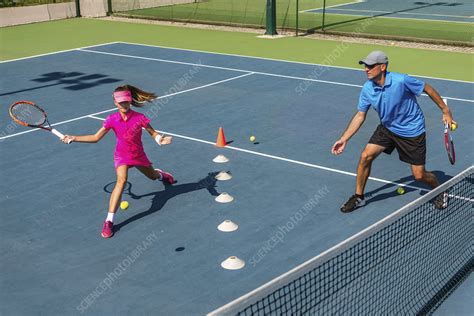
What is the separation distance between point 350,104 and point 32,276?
881 cm

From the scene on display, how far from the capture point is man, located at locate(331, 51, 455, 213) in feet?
27.7

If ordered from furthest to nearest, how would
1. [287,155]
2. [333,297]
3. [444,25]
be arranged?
[444,25]
[287,155]
[333,297]

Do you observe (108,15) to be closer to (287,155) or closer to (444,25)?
(444,25)

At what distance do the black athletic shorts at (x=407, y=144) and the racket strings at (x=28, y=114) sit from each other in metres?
4.80

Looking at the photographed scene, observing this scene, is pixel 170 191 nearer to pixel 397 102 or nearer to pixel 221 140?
pixel 221 140

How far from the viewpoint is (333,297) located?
22.6 ft

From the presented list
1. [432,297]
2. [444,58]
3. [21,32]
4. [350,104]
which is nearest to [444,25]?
[444,58]

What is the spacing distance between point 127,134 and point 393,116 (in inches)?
132

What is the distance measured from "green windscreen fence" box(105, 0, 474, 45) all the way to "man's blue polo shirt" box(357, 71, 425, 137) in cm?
1346

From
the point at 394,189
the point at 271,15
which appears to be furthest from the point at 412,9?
the point at 394,189

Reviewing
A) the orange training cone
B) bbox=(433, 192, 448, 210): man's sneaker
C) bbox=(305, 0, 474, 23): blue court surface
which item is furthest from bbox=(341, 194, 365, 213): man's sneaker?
bbox=(305, 0, 474, 23): blue court surface

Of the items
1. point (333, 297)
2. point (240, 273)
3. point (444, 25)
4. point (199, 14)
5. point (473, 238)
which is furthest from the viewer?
point (199, 14)

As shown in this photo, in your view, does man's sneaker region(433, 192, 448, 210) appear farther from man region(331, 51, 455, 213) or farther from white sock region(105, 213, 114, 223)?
white sock region(105, 213, 114, 223)

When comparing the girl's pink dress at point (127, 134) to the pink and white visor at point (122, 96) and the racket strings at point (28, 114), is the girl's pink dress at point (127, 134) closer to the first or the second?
the pink and white visor at point (122, 96)
